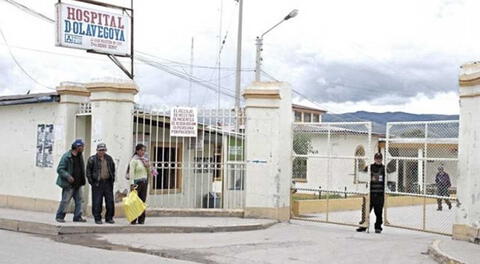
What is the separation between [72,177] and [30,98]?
367cm

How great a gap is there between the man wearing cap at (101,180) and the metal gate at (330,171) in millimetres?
4412

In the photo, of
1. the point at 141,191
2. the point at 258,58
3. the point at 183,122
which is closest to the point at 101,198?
the point at 141,191

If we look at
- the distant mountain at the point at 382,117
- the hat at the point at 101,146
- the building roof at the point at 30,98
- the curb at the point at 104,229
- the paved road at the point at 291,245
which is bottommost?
the paved road at the point at 291,245

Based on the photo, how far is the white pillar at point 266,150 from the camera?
14695 mm

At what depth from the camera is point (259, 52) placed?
93.1 ft

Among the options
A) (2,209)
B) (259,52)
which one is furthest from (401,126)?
(259,52)

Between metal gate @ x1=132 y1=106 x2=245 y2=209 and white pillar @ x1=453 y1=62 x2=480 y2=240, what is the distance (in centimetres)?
526

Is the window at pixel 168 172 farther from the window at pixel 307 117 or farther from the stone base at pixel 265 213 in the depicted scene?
the window at pixel 307 117

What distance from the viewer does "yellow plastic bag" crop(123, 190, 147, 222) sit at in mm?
13211

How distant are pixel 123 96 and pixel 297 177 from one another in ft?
16.8

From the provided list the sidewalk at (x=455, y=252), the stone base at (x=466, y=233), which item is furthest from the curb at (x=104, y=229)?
the sidewalk at (x=455, y=252)

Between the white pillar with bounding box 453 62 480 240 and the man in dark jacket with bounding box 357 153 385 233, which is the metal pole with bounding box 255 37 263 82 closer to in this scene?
the man in dark jacket with bounding box 357 153 385 233

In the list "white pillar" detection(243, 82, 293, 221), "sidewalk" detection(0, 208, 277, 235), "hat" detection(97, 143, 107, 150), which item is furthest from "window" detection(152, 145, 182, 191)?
"hat" detection(97, 143, 107, 150)

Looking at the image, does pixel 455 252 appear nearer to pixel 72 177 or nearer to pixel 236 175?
pixel 236 175
